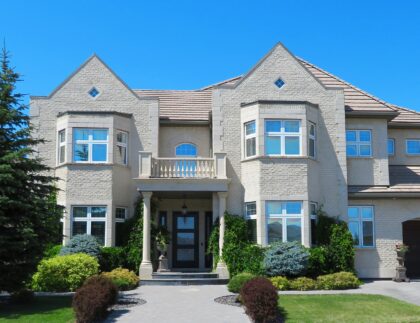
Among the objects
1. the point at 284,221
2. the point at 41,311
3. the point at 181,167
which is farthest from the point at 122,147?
the point at 41,311

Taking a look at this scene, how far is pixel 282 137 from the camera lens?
70.1ft

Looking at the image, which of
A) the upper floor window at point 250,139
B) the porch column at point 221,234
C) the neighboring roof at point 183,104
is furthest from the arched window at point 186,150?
the porch column at point 221,234

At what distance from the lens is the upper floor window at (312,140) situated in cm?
2180

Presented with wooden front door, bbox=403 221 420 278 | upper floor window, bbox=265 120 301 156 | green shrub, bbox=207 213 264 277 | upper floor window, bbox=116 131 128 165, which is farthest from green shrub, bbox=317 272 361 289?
upper floor window, bbox=116 131 128 165

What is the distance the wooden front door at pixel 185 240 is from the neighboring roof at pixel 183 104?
4571mm

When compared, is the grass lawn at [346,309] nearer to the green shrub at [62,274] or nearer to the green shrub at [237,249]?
the green shrub at [237,249]

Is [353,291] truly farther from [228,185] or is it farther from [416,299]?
[228,185]

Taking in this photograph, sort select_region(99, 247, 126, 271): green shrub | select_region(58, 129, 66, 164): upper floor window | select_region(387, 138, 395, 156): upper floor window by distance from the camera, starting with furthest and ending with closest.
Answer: select_region(387, 138, 395, 156): upper floor window, select_region(58, 129, 66, 164): upper floor window, select_region(99, 247, 126, 271): green shrub

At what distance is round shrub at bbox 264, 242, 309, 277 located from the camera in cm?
1903

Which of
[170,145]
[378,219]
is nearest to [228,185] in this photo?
[170,145]

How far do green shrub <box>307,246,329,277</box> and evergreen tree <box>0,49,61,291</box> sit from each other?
9811mm

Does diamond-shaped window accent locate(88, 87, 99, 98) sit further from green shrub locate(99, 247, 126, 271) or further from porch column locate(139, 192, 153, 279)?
green shrub locate(99, 247, 126, 271)

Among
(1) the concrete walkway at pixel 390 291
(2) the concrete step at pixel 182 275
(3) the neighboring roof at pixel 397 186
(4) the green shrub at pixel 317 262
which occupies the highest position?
(3) the neighboring roof at pixel 397 186

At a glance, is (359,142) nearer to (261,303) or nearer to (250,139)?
(250,139)
